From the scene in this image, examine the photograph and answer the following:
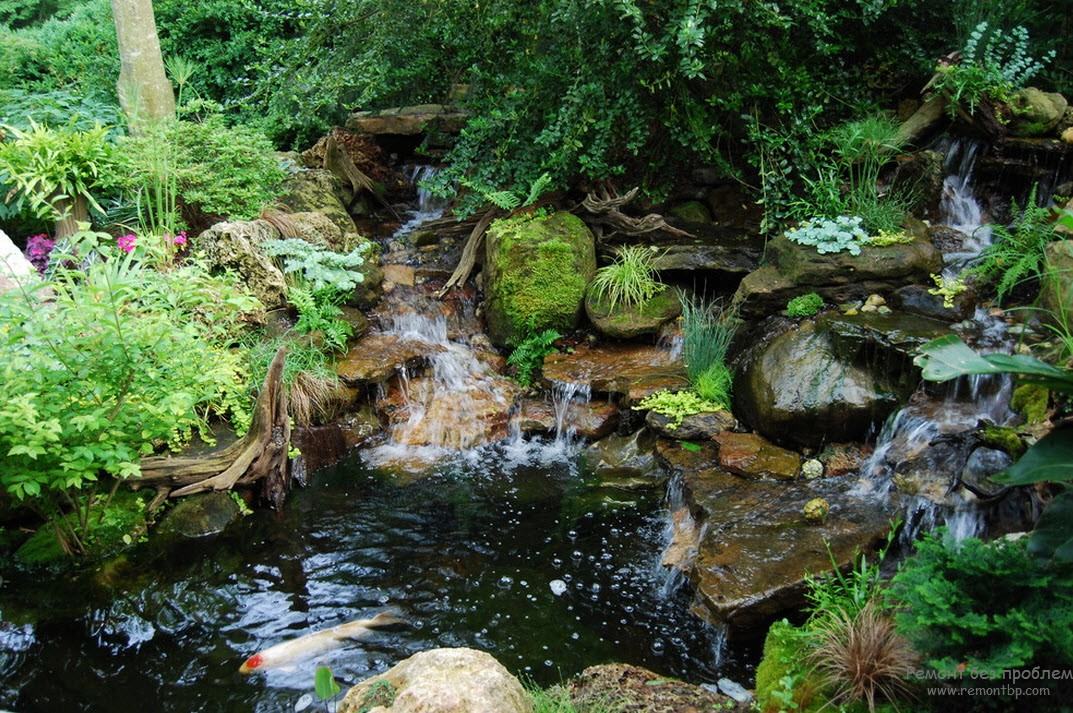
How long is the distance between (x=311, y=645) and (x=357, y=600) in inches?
19.2

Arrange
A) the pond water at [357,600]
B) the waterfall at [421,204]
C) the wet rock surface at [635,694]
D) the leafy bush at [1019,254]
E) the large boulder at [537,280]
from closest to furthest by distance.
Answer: the wet rock surface at [635,694] → the pond water at [357,600] → the leafy bush at [1019,254] → the large boulder at [537,280] → the waterfall at [421,204]

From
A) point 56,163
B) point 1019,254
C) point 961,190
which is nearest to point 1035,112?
point 961,190

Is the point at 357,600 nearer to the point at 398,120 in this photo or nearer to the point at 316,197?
the point at 316,197

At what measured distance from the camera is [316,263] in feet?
23.0

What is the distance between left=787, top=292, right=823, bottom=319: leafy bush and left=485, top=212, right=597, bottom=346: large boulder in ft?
6.56

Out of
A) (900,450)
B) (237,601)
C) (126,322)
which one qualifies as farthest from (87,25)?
(900,450)

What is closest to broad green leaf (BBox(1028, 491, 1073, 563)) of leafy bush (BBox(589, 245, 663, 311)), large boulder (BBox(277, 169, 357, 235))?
leafy bush (BBox(589, 245, 663, 311))

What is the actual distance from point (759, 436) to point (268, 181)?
5.68 meters

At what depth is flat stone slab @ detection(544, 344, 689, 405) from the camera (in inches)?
248

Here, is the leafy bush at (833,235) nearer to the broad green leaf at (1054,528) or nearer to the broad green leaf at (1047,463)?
the broad green leaf at (1047,463)

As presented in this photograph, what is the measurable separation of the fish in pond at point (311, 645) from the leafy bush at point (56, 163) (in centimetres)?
410

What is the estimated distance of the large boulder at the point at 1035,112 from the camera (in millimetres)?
6680

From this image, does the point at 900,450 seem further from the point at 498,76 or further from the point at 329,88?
the point at 329,88

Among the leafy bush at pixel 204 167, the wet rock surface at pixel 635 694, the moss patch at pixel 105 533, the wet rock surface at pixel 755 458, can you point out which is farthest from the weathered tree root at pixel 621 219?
the wet rock surface at pixel 635 694
